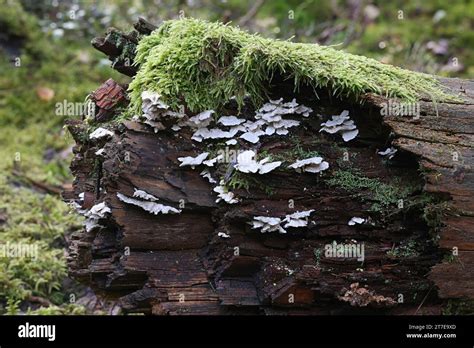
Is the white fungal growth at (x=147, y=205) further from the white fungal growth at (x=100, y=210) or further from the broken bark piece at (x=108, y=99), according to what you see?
the broken bark piece at (x=108, y=99)

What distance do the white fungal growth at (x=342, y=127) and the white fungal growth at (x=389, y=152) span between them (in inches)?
8.0

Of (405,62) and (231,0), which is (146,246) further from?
(231,0)

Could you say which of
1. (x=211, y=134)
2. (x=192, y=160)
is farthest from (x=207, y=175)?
(x=211, y=134)

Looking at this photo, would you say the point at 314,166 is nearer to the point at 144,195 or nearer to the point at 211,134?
the point at 211,134

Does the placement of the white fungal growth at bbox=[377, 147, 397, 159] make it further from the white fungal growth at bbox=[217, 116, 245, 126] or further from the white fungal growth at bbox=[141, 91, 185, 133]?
the white fungal growth at bbox=[141, 91, 185, 133]

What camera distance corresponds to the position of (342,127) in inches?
135

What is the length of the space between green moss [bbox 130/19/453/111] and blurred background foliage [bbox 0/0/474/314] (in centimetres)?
203

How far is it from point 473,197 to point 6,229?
383cm

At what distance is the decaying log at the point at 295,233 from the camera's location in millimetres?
3217

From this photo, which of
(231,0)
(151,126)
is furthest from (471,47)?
(151,126)

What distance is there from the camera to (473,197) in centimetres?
321

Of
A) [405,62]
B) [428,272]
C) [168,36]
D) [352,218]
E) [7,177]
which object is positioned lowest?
[428,272]

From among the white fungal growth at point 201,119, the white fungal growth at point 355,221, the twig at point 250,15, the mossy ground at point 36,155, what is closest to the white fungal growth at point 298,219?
the white fungal growth at point 355,221

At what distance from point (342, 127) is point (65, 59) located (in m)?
5.58
